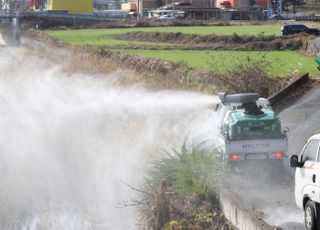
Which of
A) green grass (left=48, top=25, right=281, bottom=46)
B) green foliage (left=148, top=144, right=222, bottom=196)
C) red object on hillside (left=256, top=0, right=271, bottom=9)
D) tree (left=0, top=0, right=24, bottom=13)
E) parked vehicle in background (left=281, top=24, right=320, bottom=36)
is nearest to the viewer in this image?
green foliage (left=148, top=144, right=222, bottom=196)

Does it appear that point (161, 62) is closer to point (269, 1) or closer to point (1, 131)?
point (1, 131)

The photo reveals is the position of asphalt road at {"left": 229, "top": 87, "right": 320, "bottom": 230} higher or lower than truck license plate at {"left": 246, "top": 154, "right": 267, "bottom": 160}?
lower

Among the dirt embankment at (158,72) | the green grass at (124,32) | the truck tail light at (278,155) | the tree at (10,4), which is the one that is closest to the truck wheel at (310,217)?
the truck tail light at (278,155)

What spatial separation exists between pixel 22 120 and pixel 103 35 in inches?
1744

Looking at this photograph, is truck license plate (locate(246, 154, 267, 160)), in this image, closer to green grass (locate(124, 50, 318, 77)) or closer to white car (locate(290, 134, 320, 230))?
white car (locate(290, 134, 320, 230))

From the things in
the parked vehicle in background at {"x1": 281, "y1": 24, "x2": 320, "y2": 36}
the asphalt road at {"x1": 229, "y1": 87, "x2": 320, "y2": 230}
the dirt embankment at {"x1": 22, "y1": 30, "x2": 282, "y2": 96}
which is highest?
the parked vehicle in background at {"x1": 281, "y1": 24, "x2": 320, "y2": 36}

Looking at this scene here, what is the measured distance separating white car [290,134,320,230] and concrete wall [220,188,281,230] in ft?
2.60

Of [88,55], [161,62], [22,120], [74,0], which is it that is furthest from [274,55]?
[74,0]

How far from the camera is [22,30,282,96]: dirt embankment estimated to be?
36.1 meters

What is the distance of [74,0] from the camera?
153250 mm

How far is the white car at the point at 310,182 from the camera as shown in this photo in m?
15.3

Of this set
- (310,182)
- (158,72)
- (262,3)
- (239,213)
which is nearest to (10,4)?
(262,3)

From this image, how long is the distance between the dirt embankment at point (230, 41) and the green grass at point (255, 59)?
2554 millimetres

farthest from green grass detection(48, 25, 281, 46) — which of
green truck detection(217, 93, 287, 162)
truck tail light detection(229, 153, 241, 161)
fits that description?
truck tail light detection(229, 153, 241, 161)
